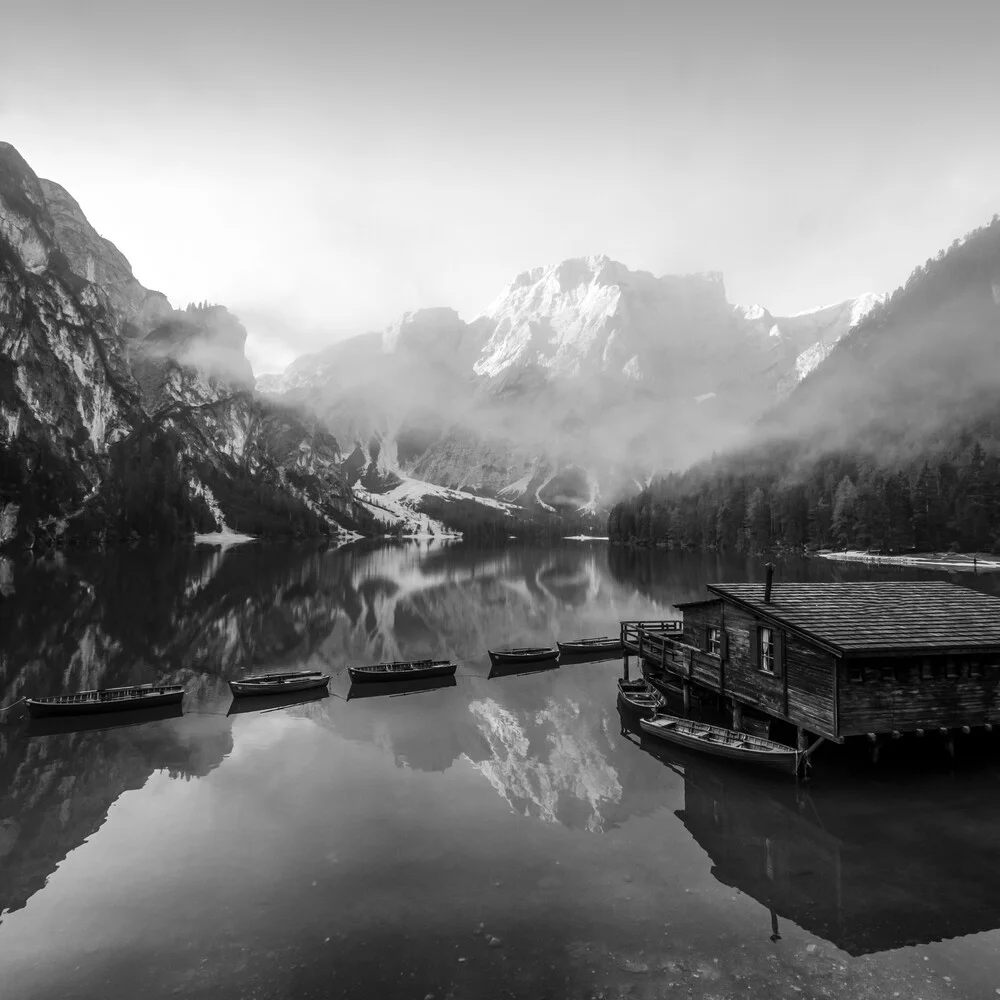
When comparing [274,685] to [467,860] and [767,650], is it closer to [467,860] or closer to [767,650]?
[467,860]

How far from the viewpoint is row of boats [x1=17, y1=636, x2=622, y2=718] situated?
137 ft

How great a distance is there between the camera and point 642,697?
42594 mm

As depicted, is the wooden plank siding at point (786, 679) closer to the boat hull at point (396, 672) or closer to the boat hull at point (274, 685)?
the boat hull at point (396, 672)

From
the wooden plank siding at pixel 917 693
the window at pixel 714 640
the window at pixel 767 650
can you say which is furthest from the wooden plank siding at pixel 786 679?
the window at pixel 714 640

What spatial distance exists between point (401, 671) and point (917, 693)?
35968 millimetres

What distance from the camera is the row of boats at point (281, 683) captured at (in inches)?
1640

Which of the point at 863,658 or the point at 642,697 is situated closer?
the point at 863,658

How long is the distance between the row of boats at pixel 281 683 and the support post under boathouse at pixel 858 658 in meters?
24.0

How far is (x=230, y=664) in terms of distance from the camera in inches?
2285

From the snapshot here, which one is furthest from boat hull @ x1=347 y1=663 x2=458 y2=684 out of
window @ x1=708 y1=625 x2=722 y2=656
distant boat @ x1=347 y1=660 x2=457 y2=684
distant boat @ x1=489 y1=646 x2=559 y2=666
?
window @ x1=708 y1=625 x2=722 y2=656

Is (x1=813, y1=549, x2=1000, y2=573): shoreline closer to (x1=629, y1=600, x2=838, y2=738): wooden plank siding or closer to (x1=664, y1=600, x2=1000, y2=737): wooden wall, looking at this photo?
(x1=629, y1=600, x2=838, y2=738): wooden plank siding

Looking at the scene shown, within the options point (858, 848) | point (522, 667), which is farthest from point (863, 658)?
point (522, 667)

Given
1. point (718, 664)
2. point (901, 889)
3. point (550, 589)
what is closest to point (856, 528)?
point (550, 589)

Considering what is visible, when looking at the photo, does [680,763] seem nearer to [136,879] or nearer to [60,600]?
[136,879]
